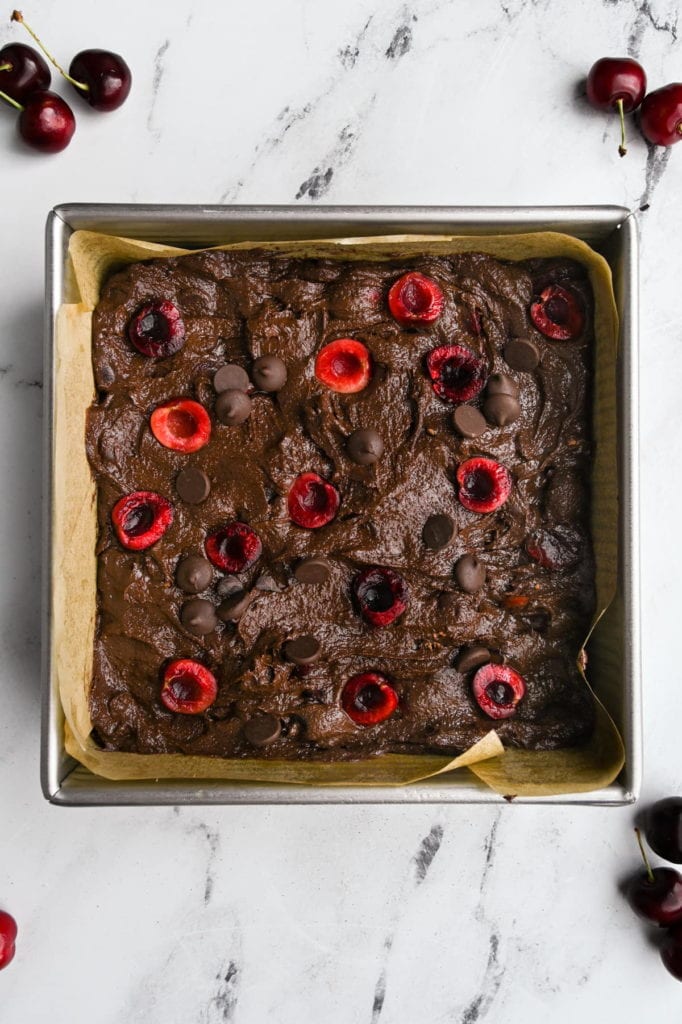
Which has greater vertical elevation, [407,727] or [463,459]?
[463,459]

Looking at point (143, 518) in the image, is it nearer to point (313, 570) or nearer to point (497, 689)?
point (313, 570)

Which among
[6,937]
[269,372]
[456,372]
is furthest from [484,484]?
[6,937]

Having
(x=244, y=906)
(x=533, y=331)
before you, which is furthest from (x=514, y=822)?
(x=533, y=331)

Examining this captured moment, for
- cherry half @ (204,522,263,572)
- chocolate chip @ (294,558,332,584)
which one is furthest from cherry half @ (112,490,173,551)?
chocolate chip @ (294,558,332,584)

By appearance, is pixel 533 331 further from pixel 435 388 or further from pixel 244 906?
pixel 244 906

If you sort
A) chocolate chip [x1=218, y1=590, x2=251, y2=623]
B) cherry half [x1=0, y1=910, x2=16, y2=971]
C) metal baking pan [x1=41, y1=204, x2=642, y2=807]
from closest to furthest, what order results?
metal baking pan [x1=41, y1=204, x2=642, y2=807]
chocolate chip [x1=218, y1=590, x2=251, y2=623]
cherry half [x1=0, y1=910, x2=16, y2=971]

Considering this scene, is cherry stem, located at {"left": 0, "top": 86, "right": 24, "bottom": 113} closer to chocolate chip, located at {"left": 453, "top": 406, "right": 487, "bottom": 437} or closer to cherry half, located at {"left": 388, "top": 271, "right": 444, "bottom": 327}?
cherry half, located at {"left": 388, "top": 271, "right": 444, "bottom": 327}
